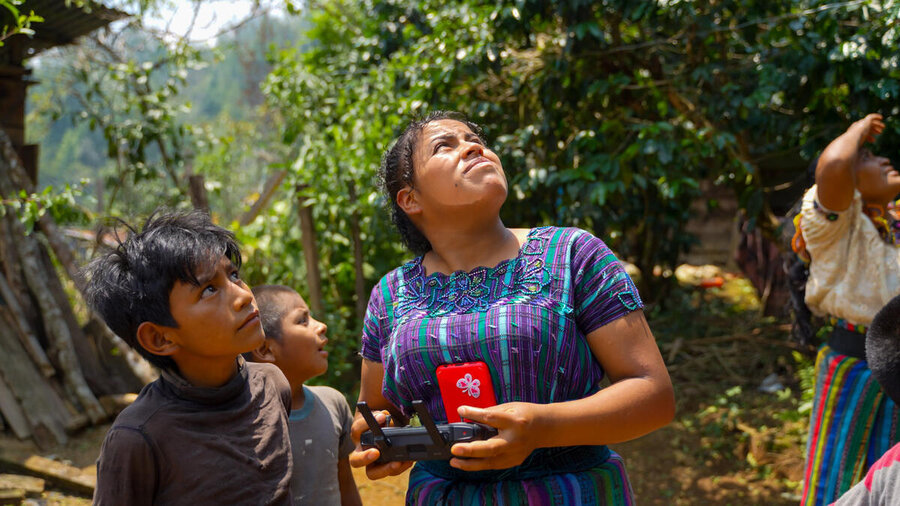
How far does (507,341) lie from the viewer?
1500mm

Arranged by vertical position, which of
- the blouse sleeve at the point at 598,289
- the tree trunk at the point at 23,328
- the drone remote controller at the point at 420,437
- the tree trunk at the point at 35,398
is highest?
the blouse sleeve at the point at 598,289

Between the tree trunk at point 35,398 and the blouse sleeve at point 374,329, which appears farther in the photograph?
the tree trunk at point 35,398

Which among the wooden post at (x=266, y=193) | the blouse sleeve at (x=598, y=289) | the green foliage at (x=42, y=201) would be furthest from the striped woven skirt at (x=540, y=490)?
the wooden post at (x=266, y=193)

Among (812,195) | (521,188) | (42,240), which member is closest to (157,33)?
(42,240)

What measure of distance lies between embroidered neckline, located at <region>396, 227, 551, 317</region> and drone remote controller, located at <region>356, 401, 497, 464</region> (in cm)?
25

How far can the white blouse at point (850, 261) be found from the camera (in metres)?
2.70

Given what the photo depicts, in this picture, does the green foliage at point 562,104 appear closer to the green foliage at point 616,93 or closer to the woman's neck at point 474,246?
the green foliage at point 616,93

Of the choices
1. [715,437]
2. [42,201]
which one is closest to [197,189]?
[42,201]

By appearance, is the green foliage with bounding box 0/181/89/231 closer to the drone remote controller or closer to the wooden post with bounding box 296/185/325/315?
the wooden post with bounding box 296/185/325/315

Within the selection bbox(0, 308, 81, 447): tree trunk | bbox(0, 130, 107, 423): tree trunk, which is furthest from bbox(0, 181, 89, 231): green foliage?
bbox(0, 308, 81, 447): tree trunk

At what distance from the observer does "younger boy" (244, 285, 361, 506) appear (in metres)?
2.17

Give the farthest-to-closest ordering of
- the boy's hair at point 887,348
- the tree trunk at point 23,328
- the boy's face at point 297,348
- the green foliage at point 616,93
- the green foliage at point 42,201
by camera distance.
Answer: the tree trunk at point 23,328, the green foliage at point 616,93, the green foliage at point 42,201, the boy's face at point 297,348, the boy's hair at point 887,348

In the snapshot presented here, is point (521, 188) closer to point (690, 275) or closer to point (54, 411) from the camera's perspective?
point (54, 411)

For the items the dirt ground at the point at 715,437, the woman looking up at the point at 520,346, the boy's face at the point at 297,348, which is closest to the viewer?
the woman looking up at the point at 520,346
